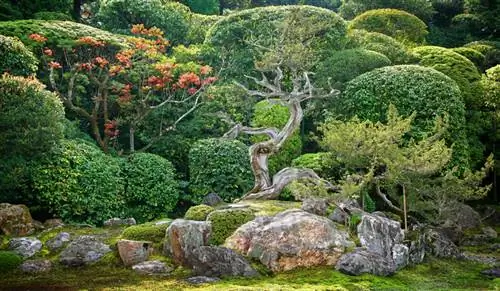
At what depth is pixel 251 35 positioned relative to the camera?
19938mm

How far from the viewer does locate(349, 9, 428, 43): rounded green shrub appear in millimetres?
25406

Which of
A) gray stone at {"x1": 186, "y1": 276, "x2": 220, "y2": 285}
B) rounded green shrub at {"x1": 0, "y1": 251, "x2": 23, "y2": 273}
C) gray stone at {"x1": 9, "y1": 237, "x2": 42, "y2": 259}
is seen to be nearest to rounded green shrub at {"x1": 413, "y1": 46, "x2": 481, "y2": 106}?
gray stone at {"x1": 186, "y1": 276, "x2": 220, "y2": 285}

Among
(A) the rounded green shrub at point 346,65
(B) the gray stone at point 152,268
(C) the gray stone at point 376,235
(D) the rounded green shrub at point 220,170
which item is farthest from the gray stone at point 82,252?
(A) the rounded green shrub at point 346,65

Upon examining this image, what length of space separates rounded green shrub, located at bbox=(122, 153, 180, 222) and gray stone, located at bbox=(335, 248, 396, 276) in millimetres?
6509

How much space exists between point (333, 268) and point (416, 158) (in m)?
3.36

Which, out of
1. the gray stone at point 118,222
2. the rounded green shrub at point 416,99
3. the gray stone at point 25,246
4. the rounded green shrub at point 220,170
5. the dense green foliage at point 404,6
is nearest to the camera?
the gray stone at point 25,246

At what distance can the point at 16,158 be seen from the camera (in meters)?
13.2

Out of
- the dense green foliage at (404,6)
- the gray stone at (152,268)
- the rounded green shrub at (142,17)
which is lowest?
the gray stone at (152,268)

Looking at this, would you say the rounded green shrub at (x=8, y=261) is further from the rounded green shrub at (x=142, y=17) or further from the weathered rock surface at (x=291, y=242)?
the rounded green shrub at (x=142, y=17)

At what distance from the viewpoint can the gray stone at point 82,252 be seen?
36.2 feet

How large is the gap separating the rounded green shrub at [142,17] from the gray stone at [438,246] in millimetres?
13961

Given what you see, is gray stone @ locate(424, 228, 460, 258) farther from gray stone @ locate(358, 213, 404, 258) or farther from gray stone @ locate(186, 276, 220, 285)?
gray stone @ locate(186, 276, 220, 285)

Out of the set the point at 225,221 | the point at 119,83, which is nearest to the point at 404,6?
the point at 119,83

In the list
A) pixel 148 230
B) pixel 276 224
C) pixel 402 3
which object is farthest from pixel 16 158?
pixel 402 3
